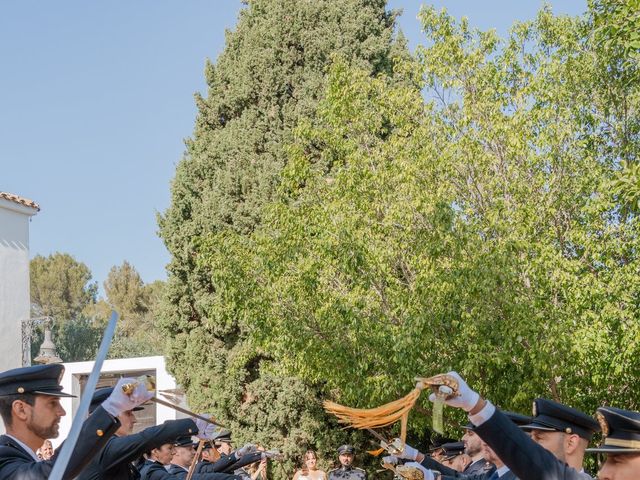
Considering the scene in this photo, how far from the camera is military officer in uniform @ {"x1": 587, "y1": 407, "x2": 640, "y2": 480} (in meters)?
3.32

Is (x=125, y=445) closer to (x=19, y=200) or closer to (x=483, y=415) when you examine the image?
(x=483, y=415)

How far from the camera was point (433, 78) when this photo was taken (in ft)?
53.0

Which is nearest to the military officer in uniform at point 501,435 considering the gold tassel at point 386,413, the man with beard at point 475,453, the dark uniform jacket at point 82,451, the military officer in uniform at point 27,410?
the gold tassel at point 386,413

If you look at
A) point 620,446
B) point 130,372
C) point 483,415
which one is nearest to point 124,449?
point 483,415

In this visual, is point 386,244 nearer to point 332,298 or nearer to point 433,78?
point 332,298

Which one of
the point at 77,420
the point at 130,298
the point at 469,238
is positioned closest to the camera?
the point at 77,420

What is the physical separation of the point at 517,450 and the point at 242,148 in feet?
73.4

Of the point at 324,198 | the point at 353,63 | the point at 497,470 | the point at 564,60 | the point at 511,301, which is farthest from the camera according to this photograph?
the point at 353,63

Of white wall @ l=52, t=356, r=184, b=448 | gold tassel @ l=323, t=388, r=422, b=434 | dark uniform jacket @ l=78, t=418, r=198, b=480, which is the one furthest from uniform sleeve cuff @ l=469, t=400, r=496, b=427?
white wall @ l=52, t=356, r=184, b=448

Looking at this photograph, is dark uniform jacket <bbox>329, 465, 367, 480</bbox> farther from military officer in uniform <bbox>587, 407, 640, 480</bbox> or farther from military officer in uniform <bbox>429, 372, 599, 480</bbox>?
military officer in uniform <bbox>587, 407, 640, 480</bbox>

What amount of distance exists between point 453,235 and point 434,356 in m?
1.85

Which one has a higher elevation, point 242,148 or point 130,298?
point 130,298

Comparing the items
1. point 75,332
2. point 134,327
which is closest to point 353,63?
point 75,332

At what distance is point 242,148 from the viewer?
84.3 ft
